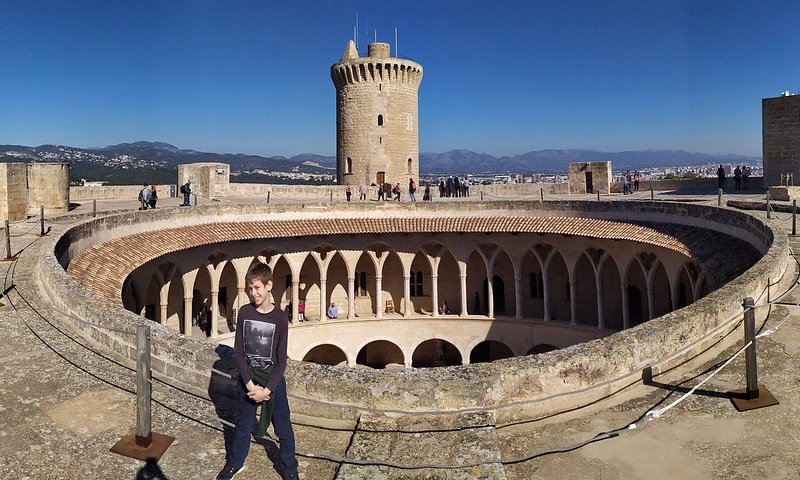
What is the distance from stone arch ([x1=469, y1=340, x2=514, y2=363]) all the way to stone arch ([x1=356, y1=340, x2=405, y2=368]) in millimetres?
3696

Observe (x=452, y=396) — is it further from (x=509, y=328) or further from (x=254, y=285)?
(x=509, y=328)

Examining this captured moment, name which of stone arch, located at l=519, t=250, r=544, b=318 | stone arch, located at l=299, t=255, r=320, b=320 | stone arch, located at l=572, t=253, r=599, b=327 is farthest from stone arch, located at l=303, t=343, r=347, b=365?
stone arch, located at l=572, t=253, r=599, b=327

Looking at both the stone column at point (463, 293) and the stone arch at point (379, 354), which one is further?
the stone arch at point (379, 354)

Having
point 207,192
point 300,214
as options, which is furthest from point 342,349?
point 207,192

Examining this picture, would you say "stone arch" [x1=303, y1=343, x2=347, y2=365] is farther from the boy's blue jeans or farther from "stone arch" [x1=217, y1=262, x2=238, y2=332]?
the boy's blue jeans

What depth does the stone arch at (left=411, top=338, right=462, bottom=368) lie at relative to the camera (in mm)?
30672

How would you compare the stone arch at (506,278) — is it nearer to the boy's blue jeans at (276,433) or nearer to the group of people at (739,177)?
the group of people at (739,177)

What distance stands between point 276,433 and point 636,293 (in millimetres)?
24845

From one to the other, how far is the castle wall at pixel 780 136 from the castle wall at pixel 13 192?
111 feet

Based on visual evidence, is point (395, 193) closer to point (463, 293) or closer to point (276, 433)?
point (463, 293)

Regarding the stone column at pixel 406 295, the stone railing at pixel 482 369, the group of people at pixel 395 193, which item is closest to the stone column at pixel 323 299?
the stone column at pixel 406 295

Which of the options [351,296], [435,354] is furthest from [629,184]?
[351,296]

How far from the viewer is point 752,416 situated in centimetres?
562

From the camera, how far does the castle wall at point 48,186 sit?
26125 millimetres
